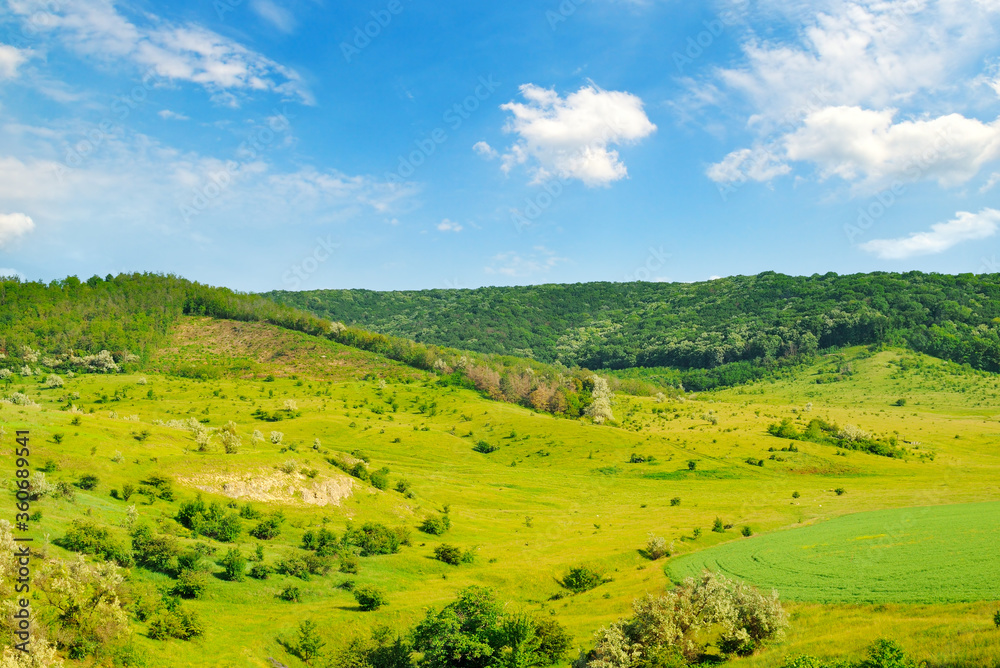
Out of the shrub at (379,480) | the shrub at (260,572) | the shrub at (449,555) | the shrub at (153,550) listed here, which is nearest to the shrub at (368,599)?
the shrub at (260,572)

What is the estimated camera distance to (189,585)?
30891 millimetres

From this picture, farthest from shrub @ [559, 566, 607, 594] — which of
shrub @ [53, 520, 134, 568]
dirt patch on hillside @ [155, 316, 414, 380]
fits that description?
dirt patch on hillside @ [155, 316, 414, 380]

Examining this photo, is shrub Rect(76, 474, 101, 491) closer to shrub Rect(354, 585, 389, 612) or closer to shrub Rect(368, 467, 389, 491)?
shrub Rect(354, 585, 389, 612)

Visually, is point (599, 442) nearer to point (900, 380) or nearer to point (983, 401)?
point (983, 401)

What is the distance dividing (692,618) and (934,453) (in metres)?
85.7

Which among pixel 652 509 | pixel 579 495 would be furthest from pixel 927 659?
pixel 579 495

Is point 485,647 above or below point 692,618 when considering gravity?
below

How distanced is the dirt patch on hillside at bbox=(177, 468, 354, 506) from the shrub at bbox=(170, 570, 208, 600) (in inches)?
620

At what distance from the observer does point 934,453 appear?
88.9 metres

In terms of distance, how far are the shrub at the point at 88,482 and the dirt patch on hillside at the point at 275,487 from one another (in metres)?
6.53

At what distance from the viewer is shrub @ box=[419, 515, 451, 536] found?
53575 millimetres

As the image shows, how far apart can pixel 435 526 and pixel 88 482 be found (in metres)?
28.3

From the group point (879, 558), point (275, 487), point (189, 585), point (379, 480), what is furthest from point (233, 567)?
point (879, 558)

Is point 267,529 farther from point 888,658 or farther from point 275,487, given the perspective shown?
point 888,658
